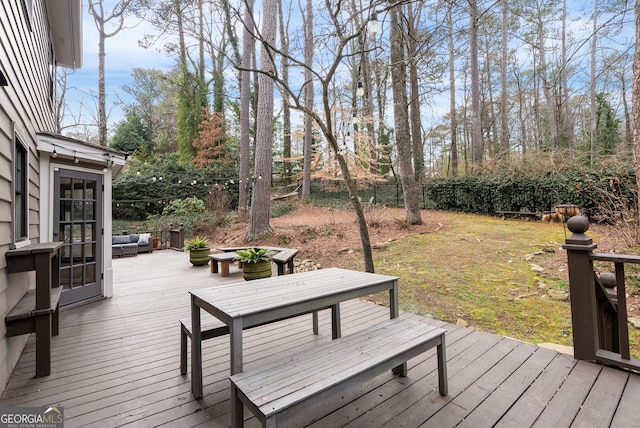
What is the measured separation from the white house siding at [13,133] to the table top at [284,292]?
1.47 metres

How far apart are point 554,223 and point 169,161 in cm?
1537

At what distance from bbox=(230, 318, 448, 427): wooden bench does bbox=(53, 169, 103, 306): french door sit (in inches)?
145

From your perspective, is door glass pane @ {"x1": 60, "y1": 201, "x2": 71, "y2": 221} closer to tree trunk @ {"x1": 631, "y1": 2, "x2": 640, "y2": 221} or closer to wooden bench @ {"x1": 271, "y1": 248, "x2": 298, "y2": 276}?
wooden bench @ {"x1": 271, "y1": 248, "x2": 298, "y2": 276}

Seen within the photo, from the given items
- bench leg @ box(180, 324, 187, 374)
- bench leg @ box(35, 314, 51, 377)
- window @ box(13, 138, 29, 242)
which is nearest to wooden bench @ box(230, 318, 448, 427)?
bench leg @ box(180, 324, 187, 374)

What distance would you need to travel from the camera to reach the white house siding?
2.13 metres

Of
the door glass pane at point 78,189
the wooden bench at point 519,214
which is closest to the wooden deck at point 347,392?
the door glass pane at point 78,189

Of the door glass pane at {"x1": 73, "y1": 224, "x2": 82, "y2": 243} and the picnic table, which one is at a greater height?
the door glass pane at {"x1": 73, "y1": 224, "x2": 82, "y2": 243}

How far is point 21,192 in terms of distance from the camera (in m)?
2.74

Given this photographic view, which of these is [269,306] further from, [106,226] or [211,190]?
[211,190]

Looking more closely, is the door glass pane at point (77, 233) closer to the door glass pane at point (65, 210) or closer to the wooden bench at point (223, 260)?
the door glass pane at point (65, 210)

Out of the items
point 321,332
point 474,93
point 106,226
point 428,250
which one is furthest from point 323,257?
point 474,93

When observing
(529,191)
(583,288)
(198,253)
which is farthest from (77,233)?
(529,191)

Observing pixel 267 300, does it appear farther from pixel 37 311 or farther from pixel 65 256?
pixel 65 256

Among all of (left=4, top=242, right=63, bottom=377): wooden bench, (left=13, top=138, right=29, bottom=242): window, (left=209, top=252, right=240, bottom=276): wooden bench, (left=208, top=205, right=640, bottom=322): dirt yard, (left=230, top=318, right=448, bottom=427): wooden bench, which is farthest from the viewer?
(left=209, top=252, right=240, bottom=276): wooden bench
